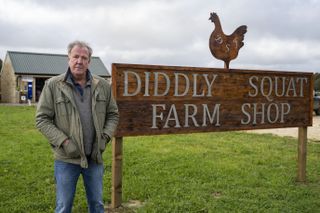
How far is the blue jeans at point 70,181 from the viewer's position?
3072 mm

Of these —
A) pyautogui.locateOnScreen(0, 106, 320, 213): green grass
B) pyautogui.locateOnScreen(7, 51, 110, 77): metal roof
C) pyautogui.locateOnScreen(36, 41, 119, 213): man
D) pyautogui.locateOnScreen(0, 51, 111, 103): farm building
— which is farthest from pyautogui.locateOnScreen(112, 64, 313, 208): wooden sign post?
pyautogui.locateOnScreen(7, 51, 110, 77): metal roof

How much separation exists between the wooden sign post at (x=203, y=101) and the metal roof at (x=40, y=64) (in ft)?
95.6

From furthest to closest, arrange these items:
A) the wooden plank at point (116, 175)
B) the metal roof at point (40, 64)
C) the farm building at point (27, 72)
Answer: the metal roof at point (40, 64) < the farm building at point (27, 72) < the wooden plank at point (116, 175)

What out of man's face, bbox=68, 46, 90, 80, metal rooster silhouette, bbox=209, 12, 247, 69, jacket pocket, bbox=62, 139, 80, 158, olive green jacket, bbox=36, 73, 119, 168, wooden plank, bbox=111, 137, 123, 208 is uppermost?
metal rooster silhouette, bbox=209, 12, 247, 69

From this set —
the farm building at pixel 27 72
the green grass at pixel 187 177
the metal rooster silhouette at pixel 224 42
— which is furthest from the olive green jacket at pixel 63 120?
the farm building at pixel 27 72

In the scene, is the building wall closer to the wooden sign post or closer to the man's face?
the wooden sign post

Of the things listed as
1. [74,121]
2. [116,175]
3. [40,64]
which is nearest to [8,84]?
[40,64]

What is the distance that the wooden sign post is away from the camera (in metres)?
4.71

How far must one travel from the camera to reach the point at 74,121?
9.71 feet

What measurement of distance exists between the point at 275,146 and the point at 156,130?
219 inches

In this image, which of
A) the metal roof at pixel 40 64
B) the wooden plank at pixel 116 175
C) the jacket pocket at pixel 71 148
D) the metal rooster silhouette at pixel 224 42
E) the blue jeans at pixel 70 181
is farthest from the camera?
the metal roof at pixel 40 64

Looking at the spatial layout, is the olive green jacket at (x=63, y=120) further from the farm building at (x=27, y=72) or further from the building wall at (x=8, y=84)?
the building wall at (x=8, y=84)

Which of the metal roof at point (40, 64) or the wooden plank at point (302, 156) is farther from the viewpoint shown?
the metal roof at point (40, 64)

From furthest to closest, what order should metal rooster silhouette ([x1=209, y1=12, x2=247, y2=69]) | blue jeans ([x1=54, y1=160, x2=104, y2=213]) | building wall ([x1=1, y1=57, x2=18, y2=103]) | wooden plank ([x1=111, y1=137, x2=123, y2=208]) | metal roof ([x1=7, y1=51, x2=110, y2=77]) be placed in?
metal roof ([x1=7, y1=51, x2=110, y2=77]) → building wall ([x1=1, y1=57, x2=18, y2=103]) → metal rooster silhouette ([x1=209, y1=12, x2=247, y2=69]) → wooden plank ([x1=111, y1=137, x2=123, y2=208]) → blue jeans ([x1=54, y1=160, x2=104, y2=213])
